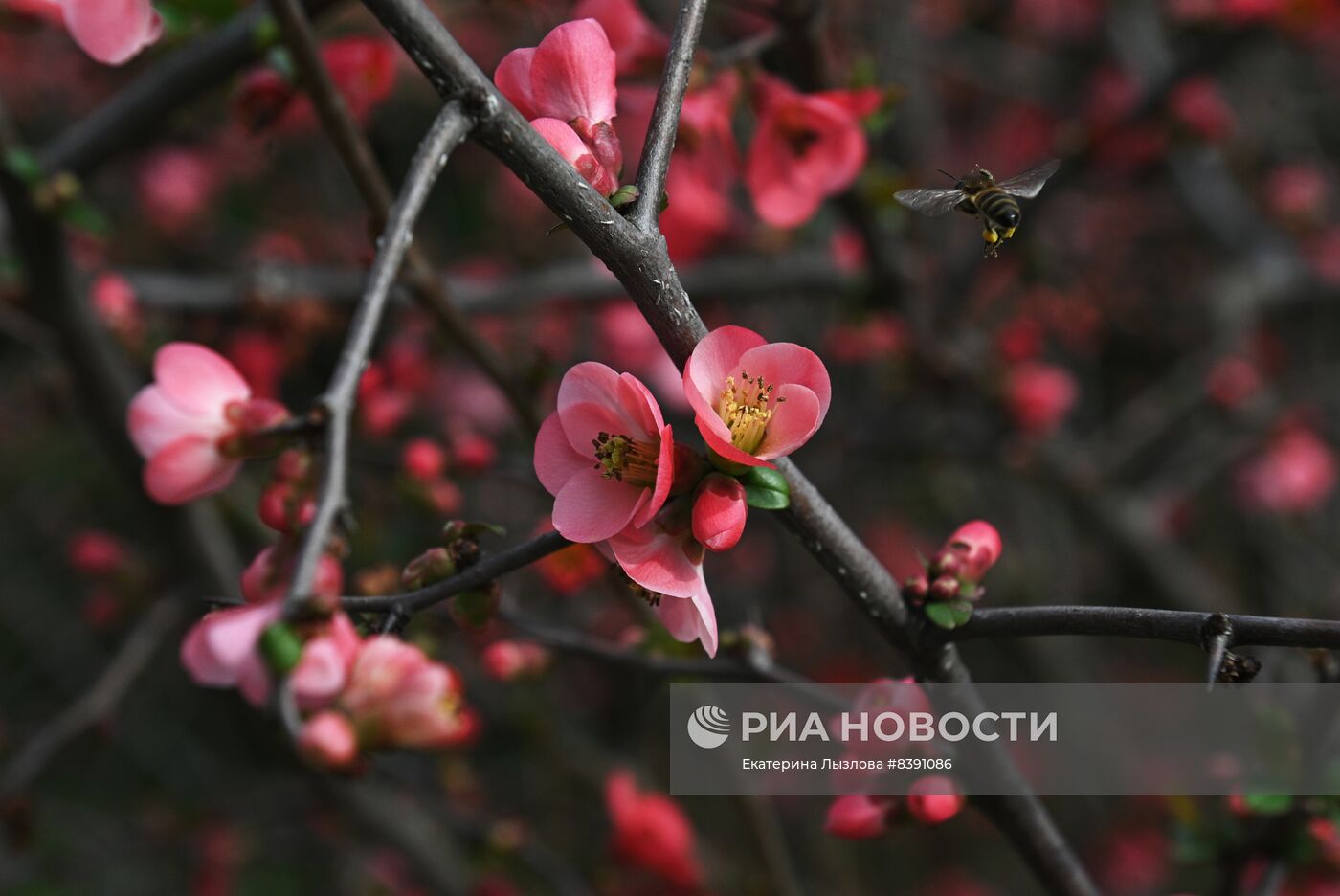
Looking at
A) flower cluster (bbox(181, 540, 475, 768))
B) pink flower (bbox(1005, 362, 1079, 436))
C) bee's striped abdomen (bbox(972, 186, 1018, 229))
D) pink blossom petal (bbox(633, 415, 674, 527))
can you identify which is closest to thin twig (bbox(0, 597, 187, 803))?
flower cluster (bbox(181, 540, 475, 768))

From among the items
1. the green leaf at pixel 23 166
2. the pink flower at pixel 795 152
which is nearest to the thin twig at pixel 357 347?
the pink flower at pixel 795 152

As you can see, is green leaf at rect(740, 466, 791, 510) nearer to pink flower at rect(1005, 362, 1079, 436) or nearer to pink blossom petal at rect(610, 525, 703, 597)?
pink blossom petal at rect(610, 525, 703, 597)

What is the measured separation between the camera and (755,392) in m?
0.82

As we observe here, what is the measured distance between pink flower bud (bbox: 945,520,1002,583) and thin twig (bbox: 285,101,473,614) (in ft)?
1.80

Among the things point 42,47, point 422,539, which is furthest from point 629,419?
point 42,47

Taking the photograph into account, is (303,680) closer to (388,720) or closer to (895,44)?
(388,720)

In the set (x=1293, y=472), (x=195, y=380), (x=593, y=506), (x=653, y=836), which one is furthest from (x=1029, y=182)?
(x=1293, y=472)

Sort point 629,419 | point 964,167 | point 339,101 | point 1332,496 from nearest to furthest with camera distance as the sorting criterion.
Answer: point 629,419 → point 339,101 → point 1332,496 → point 964,167

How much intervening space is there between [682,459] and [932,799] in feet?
1.39

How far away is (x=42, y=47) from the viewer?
12.4 ft

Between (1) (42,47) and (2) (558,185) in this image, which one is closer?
(2) (558,185)

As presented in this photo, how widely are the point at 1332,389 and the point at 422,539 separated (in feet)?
9.13

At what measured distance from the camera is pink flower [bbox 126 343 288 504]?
813 mm

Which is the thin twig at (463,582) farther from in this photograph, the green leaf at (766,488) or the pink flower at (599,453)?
the green leaf at (766,488)
